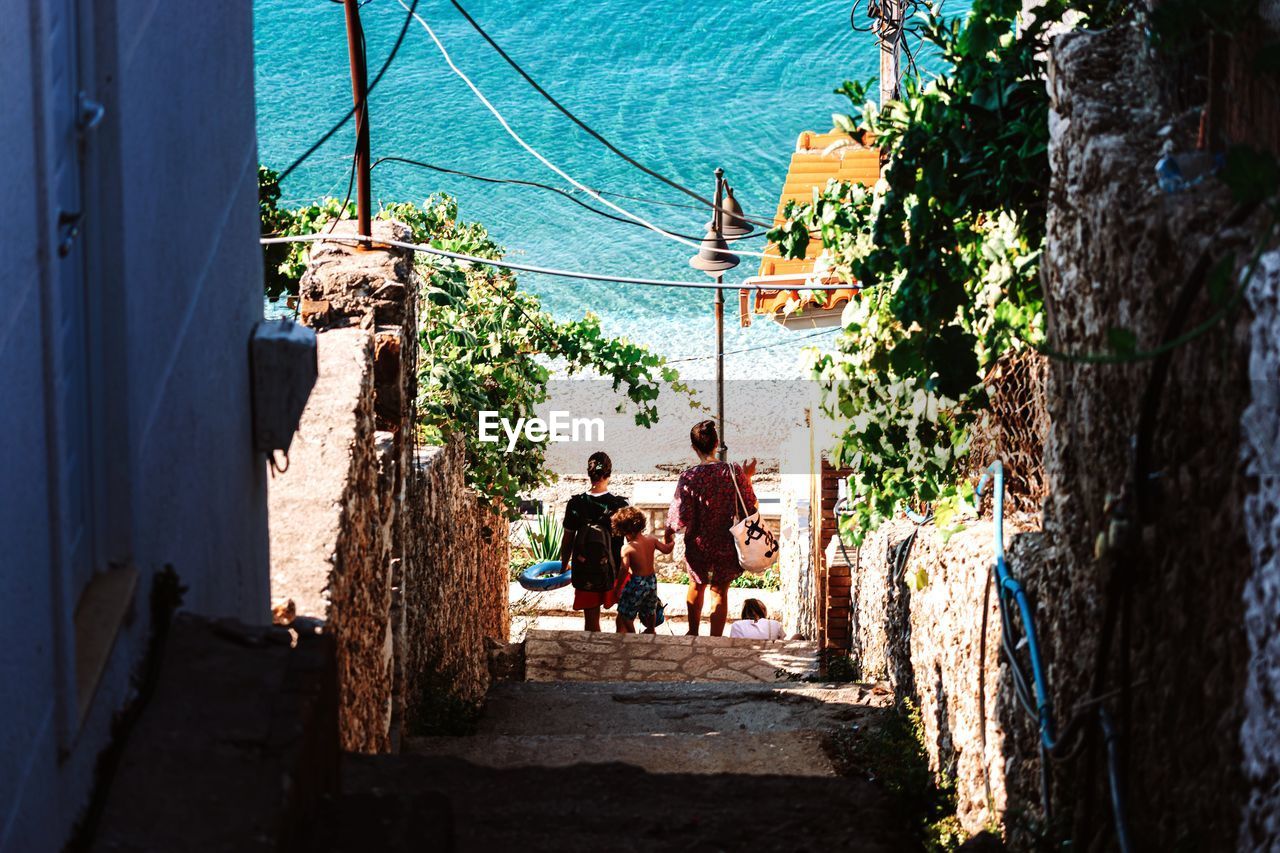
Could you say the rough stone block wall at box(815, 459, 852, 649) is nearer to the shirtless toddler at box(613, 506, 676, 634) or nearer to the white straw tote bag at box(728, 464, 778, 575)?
the white straw tote bag at box(728, 464, 778, 575)

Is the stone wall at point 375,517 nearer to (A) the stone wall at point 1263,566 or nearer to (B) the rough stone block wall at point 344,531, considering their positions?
(B) the rough stone block wall at point 344,531

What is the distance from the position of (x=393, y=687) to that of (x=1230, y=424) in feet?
14.5

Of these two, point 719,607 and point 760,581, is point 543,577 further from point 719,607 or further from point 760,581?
point 760,581

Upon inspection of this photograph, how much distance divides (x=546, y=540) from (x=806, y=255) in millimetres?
5461

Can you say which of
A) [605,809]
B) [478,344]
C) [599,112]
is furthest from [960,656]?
[599,112]

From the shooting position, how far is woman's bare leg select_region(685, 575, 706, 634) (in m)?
10.4

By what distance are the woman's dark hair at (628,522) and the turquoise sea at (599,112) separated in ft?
85.4

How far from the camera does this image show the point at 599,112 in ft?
130

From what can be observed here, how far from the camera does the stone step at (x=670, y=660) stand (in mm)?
9508

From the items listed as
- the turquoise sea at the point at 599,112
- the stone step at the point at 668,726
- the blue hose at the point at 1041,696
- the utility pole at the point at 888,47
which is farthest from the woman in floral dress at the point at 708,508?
the turquoise sea at the point at 599,112

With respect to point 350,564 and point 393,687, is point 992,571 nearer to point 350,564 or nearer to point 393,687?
point 350,564

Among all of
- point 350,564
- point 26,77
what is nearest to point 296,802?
point 26,77

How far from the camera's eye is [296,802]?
243 cm

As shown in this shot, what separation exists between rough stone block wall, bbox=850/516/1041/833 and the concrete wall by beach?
236cm
